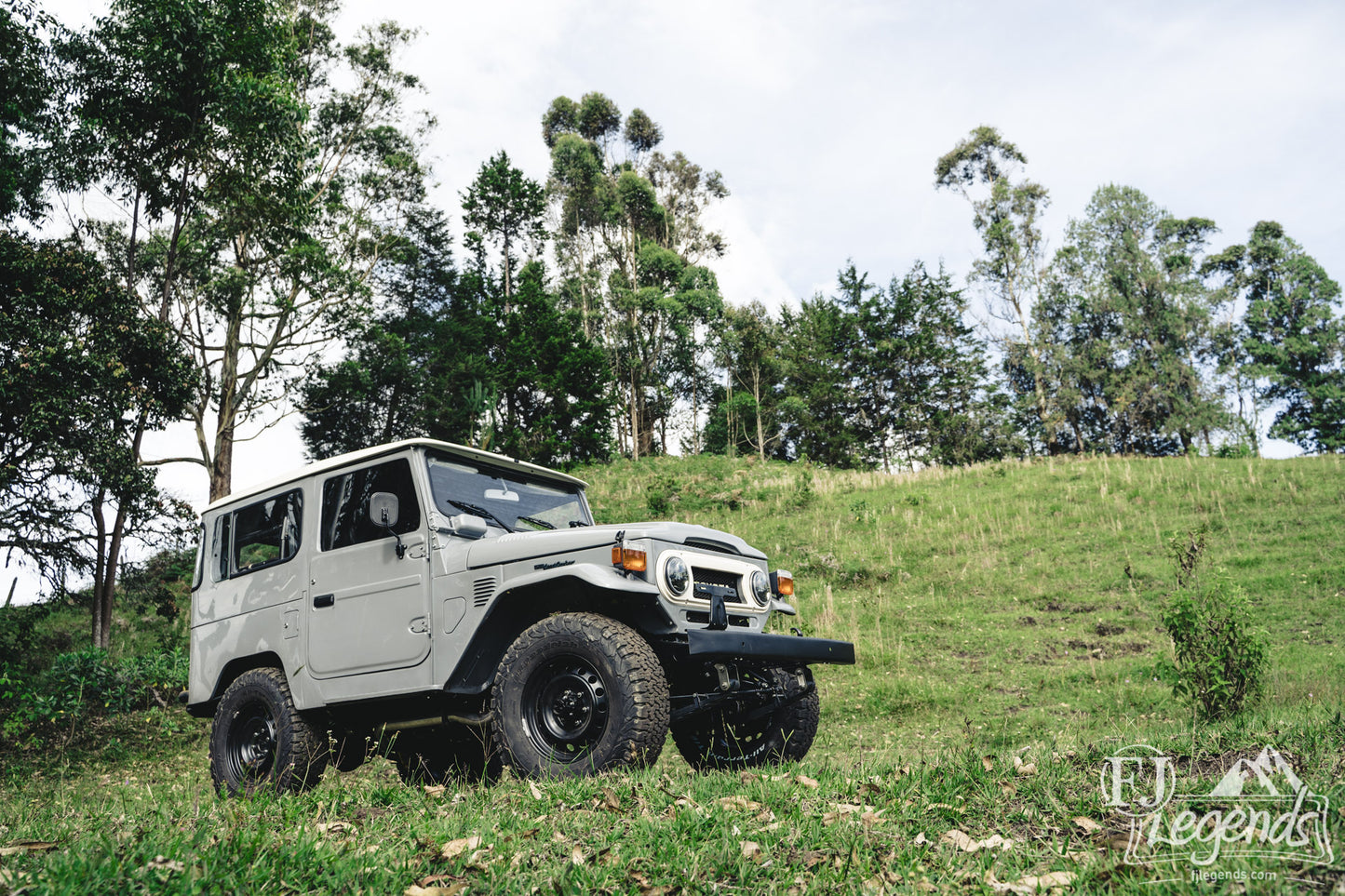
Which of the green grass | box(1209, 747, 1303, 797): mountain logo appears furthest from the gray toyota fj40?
box(1209, 747, 1303, 797): mountain logo

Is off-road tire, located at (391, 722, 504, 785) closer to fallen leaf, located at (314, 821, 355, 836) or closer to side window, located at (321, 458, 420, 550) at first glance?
side window, located at (321, 458, 420, 550)

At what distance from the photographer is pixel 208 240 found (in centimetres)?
2153

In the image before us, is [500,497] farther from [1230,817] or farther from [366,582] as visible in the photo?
[1230,817]

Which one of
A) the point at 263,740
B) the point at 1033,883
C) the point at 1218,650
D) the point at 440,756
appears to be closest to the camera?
the point at 1033,883

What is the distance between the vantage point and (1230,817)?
10.1ft

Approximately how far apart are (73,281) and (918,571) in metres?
Answer: 15.3

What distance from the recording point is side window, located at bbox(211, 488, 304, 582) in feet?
21.2

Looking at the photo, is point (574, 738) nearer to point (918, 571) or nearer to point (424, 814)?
point (424, 814)

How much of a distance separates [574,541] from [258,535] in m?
3.36

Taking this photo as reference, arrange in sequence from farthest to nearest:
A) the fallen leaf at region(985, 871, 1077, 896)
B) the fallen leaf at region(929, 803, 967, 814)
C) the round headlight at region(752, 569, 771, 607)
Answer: the round headlight at region(752, 569, 771, 607)
the fallen leaf at region(929, 803, 967, 814)
the fallen leaf at region(985, 871, 1077, 896)

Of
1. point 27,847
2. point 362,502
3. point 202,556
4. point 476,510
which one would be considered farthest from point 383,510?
point 202,556

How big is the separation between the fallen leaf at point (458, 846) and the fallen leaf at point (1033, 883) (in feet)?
6.51

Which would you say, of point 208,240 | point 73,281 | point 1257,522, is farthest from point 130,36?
point 1257,522

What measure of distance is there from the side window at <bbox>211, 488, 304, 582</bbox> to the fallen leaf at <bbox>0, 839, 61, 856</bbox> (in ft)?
9.84
